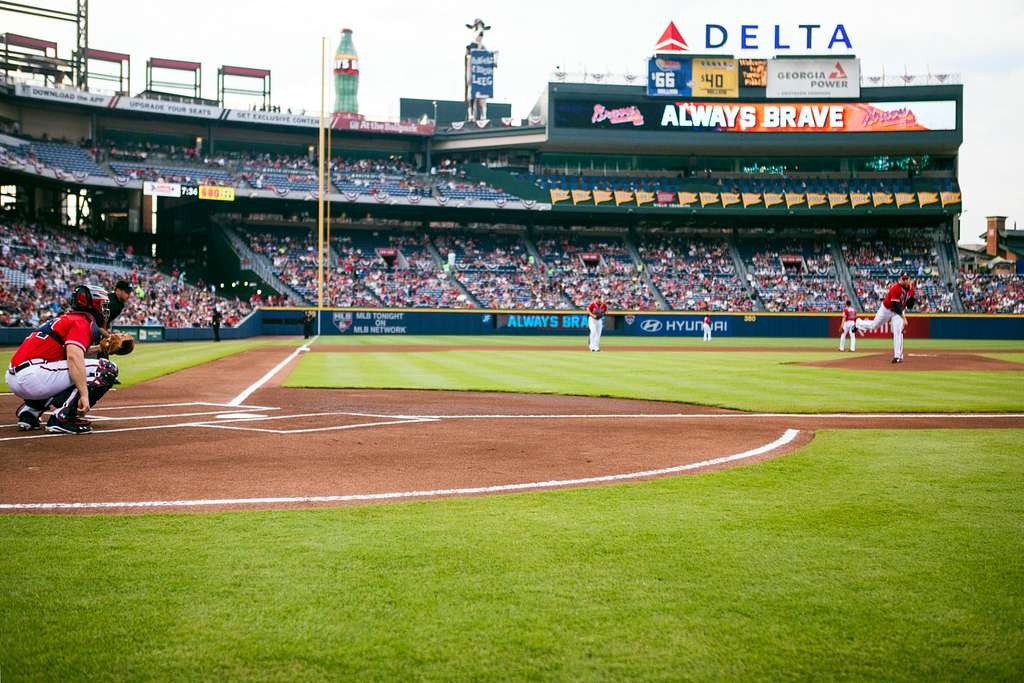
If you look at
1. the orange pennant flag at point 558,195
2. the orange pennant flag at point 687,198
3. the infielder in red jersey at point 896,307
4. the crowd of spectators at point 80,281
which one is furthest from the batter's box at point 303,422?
the orange pennant flag at point 687,198

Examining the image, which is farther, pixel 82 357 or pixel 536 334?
pixel 536 334

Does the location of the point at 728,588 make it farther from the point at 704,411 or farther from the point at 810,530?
the point at 704,411

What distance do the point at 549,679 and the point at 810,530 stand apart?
2698 mm

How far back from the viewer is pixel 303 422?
430 inches

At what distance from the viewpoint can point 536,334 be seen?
184 feet

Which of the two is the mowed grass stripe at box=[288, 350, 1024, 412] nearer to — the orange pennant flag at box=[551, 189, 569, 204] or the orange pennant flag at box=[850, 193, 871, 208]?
the orange pennant flag at box=[551, 189, 569, 204]

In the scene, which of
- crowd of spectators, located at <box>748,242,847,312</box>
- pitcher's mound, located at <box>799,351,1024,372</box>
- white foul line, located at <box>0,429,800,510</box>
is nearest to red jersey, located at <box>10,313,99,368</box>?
white foul line, located at <box>0,429,800,510</box>

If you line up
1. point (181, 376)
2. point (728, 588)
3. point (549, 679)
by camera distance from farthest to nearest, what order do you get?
point (181, 376) < point (728, 588) < point (549, 679)

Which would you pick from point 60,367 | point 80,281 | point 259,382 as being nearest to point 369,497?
point 60,367

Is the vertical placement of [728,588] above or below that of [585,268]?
below

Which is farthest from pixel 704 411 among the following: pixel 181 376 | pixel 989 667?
pixel 181 376

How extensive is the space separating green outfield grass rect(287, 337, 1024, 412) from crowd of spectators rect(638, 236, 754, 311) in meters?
33.4

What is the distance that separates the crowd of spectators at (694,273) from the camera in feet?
193

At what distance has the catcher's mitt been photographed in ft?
31.8
